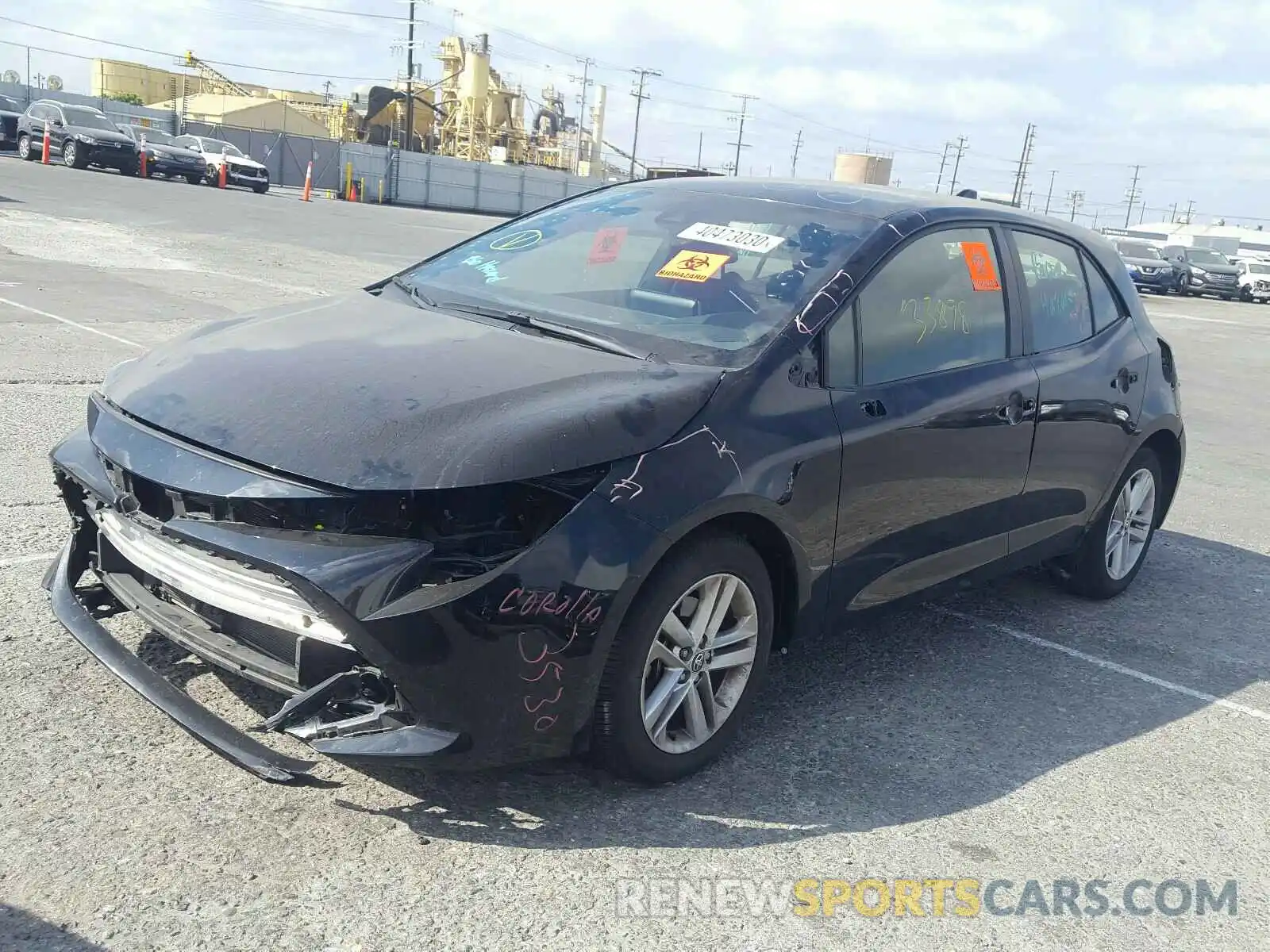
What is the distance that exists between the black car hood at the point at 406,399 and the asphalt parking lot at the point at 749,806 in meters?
0.87

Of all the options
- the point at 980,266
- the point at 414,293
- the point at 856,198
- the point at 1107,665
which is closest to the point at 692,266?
the point at 856,198

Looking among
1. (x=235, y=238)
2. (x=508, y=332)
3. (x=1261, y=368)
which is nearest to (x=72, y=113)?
(x=235, y=238)

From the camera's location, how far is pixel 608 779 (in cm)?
340

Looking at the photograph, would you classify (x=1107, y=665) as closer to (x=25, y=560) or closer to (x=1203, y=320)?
(x=25, y=560)

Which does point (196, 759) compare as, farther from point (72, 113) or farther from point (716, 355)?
point (72, 113)

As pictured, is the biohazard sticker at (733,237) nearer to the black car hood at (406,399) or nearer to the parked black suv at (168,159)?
the black car hood at (406,399)

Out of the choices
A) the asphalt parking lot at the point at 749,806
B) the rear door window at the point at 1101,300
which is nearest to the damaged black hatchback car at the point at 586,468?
the asphalt parking lot at the point at 749,806

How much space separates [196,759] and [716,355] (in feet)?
6.06

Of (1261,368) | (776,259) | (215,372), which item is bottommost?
(1261,368)

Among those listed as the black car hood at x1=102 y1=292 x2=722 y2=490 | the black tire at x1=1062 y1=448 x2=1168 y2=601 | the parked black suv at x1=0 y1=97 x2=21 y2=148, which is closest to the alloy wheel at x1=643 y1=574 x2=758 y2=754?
the black car hood at x1=102 y1=292 x2=722 y2=490

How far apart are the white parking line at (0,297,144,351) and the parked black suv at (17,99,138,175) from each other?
24.5 meters

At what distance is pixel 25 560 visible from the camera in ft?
14.9

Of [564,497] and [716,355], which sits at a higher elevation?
[716,355]

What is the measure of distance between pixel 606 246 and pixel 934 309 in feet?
3.88
